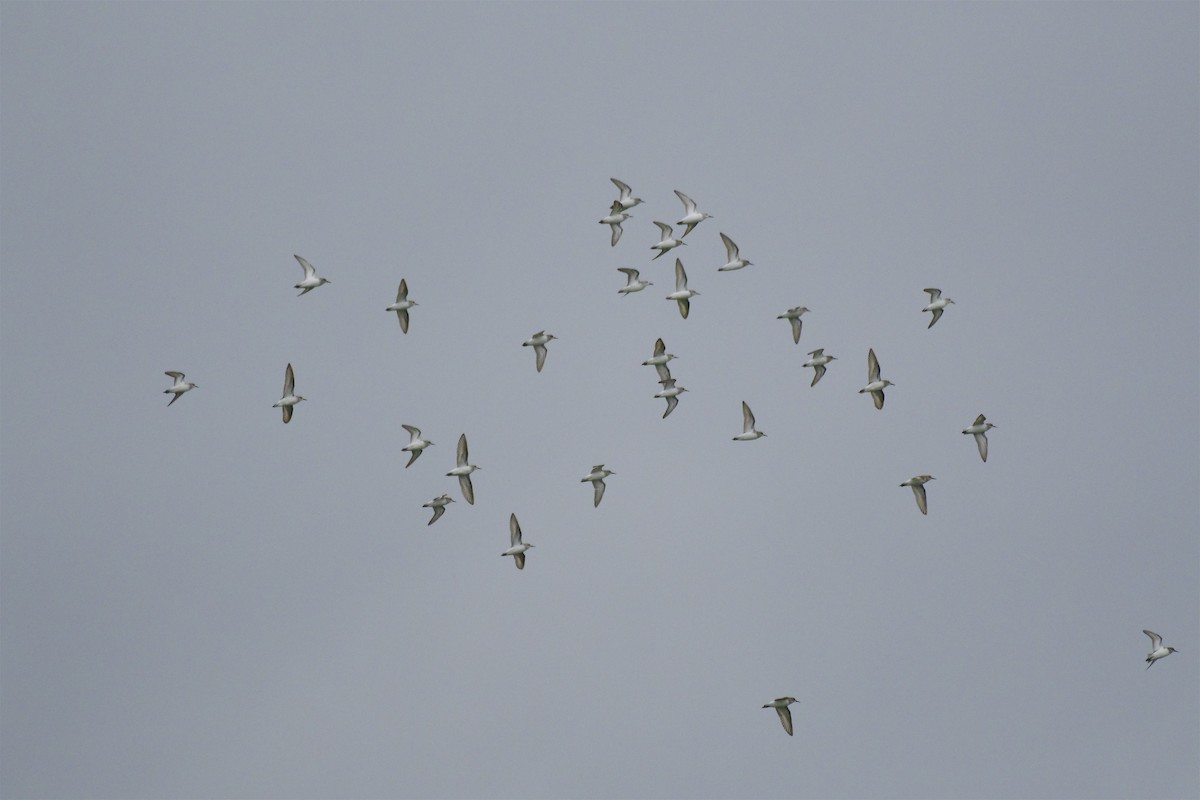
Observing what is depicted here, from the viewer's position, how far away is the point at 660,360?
77375mm

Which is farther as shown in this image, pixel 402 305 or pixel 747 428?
pixel 747 428

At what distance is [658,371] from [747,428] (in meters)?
4.74

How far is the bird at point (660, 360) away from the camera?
7694cm

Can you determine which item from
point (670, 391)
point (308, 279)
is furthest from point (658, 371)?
point (308, 279)

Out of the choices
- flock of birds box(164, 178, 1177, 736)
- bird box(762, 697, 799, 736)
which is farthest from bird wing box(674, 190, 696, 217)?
bird box(762, 697, 799, 736)

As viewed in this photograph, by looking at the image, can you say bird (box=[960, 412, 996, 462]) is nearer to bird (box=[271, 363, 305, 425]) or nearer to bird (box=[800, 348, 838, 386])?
bird (box=[800, 348, 838, 386])

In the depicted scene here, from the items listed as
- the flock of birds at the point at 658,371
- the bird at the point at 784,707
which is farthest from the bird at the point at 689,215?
the bird at the point at 784,707

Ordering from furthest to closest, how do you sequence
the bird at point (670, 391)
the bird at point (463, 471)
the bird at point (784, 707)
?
the bird at point (670, 391), the bird at point (463, 471), the bird at point (784, 707)

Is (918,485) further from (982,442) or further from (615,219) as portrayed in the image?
(615,219)

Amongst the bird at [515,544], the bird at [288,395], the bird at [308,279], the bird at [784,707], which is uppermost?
the bird at [308,279]

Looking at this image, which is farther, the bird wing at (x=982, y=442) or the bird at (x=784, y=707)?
the bird wing at (x=982, y=442)

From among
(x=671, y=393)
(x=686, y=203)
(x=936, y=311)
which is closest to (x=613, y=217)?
(x=686, y=203)

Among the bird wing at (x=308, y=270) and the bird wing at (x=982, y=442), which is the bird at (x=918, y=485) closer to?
the bird wing at (x=982, y=442)

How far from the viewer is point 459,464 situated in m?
73.2
